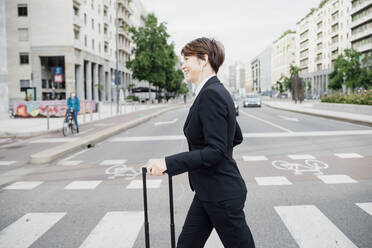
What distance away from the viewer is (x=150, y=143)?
40.8 feet

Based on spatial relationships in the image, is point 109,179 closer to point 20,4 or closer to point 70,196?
point 70,196

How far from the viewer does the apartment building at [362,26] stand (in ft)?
209

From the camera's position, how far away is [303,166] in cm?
786

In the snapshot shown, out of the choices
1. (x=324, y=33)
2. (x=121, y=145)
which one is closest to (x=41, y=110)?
(x=121, y=145)

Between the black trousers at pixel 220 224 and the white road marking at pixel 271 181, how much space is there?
4.12m

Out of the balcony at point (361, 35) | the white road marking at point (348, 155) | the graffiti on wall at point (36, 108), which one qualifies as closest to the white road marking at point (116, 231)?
the white road marking at point (348, 155)

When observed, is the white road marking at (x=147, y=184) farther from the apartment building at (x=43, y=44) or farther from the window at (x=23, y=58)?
the window at (x=23, y=58)

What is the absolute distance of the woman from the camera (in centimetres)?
212

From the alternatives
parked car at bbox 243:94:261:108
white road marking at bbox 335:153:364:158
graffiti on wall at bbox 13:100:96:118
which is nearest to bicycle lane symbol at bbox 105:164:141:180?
white road marking at bbox 335:153:364:158

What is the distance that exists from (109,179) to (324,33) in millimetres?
90188

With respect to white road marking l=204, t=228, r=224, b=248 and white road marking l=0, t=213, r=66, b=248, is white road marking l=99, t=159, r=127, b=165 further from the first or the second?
white road marking l=204, t=228, r=224, b=248

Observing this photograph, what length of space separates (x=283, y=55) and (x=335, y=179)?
13001 centimetres

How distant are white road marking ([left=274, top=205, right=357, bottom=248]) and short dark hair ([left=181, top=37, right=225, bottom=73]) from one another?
7.26 feet

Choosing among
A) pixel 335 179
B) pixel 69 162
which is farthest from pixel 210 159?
pixel 69 162
